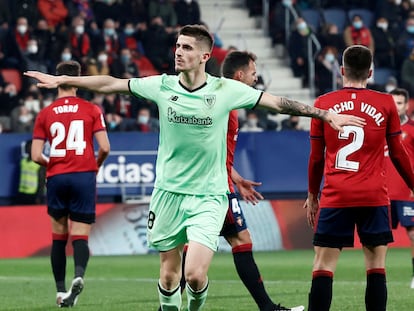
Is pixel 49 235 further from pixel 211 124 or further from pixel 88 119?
pixel 211 124

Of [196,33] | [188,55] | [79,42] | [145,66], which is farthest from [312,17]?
[188,55]

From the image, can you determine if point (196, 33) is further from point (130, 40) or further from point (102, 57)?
point (130, 40)

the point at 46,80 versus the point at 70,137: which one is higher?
the point at 46,80

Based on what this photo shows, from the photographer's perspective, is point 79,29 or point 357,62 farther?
point 79,29

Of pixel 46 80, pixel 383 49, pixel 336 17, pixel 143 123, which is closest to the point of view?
pixel 46 80

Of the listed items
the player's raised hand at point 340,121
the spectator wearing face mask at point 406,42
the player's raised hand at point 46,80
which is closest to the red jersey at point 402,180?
the player's raised hand at point 340,121

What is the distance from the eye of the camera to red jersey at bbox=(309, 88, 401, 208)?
30.6 feet

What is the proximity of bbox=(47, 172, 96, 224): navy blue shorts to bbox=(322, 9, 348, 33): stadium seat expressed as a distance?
61.1ft

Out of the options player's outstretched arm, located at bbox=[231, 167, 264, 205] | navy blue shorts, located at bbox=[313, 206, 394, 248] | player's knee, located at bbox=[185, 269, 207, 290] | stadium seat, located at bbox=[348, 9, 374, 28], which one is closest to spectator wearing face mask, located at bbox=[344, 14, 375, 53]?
stadium seat, located at bbox=[348, 9, 374, 28]

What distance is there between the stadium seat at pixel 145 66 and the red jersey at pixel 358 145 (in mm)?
17104

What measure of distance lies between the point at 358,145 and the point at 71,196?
14.1 feet

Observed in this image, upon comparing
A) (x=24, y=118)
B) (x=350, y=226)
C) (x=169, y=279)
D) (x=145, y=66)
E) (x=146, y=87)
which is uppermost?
(x=146, y=87)

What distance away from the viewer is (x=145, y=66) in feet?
87.1

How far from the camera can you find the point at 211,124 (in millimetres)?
9234
